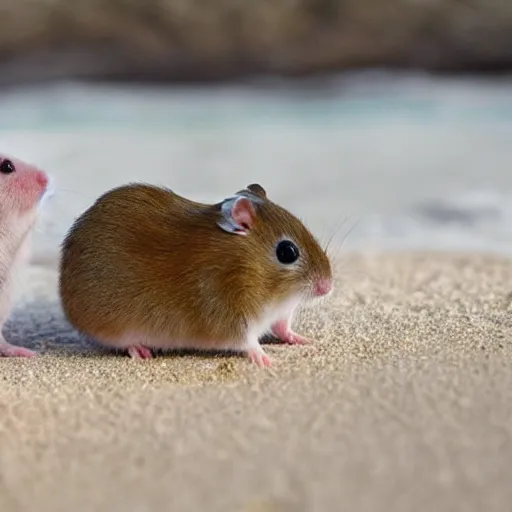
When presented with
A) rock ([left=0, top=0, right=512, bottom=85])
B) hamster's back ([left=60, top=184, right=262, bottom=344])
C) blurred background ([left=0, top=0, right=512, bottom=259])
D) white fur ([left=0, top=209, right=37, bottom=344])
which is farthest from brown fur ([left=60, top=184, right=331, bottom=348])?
rock ([left=0, top=0, right=512, bottom=85])

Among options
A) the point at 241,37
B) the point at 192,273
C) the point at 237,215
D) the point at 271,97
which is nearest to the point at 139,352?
the point at 192,273

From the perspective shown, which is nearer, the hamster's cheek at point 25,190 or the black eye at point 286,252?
the black eye at point 286,252

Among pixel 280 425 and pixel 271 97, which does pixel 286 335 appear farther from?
pixel 271 97

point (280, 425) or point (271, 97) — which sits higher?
point (271, 97)

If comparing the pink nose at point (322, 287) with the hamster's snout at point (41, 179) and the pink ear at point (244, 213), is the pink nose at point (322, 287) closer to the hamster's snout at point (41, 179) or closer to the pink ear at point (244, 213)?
the pink ear at point (244, 213)

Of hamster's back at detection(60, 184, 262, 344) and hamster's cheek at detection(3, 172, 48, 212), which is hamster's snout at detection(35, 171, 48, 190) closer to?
hamster's cheek at detection(3, 172, 48, 212)

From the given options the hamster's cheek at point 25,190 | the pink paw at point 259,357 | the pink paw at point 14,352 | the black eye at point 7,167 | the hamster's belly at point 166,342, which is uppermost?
the black eye at point 7,167

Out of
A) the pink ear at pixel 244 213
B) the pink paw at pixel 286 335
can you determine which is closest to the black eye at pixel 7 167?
the pink ear at pixel 244 213
